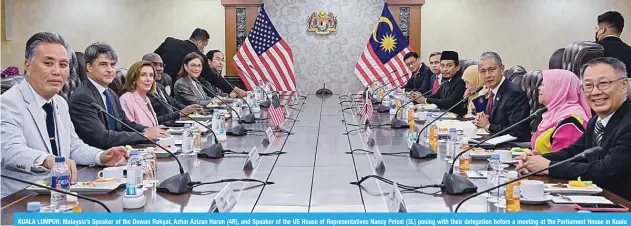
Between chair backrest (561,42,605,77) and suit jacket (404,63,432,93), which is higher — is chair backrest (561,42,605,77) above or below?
above

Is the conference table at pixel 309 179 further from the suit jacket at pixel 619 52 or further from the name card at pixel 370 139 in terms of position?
the suit jacket at pixel 619 52

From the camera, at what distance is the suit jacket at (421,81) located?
7.96 metres

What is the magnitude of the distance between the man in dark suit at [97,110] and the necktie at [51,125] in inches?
25.6

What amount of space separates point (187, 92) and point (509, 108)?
285 centimetres

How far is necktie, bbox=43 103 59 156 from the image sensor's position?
271 cm

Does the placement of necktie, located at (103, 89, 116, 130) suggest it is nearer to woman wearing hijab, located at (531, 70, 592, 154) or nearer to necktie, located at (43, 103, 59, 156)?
necktie, located at (43, 103, 59, 156)

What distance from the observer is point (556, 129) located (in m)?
3.25

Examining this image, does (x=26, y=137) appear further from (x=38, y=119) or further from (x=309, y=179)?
(x=309, y=179)

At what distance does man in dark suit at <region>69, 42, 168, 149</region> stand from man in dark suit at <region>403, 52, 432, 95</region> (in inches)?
→ 178

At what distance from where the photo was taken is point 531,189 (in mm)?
2033

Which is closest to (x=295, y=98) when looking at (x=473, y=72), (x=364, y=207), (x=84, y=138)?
(x=473, y=72)

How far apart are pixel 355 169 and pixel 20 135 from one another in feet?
3.88

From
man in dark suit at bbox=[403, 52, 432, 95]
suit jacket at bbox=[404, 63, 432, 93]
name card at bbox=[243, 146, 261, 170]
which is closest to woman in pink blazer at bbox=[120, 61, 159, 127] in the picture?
name card at bbox=[243, 146, 261, 170]

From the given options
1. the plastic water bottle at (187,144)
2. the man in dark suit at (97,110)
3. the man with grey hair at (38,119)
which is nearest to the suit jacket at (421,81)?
the man in dark suit at (97,110)
